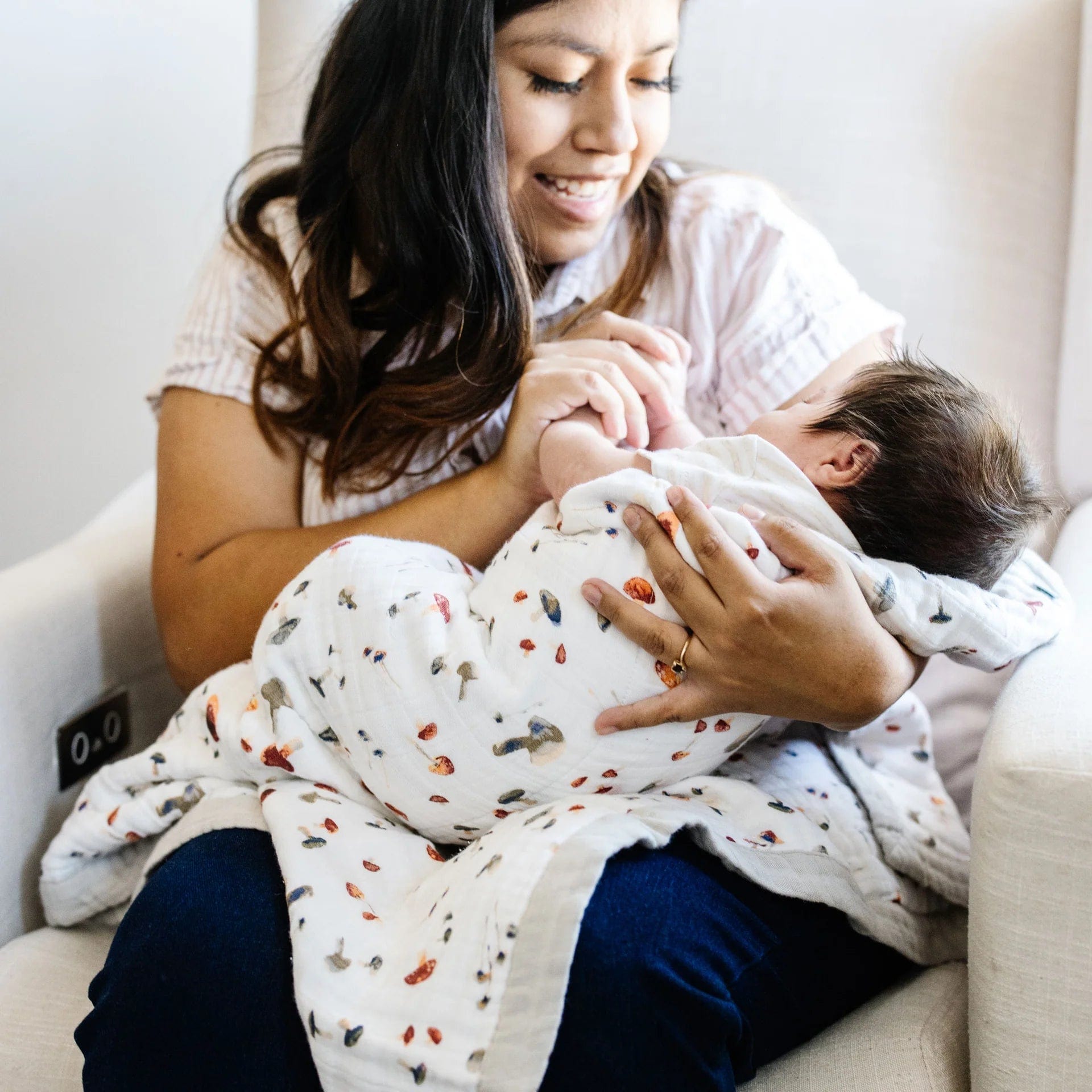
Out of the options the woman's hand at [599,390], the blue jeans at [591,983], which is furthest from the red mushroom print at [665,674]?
the woman's hand at [599,390]

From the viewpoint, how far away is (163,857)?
0.84 metres

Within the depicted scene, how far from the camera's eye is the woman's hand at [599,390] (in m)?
0.93

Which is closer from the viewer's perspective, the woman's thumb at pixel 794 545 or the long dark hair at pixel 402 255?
the woman's thumb at pixel 794 545

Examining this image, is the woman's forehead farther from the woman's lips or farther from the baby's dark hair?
the baby's dark hair

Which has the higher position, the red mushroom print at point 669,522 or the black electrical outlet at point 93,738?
the red mushroom print at point 669,522

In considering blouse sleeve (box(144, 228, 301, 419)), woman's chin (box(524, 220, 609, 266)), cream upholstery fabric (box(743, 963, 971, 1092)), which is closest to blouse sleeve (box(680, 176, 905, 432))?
woman's chin (box(524, 220, 609, 266))

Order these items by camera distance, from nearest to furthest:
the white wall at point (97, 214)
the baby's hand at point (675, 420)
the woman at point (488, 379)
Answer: the woman at point (488, 379), the baby's hand at point (675, 420), the white wall at point (97, 214)

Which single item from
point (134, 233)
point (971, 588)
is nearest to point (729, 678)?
point (971, 588)

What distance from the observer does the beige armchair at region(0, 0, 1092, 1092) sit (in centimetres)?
94

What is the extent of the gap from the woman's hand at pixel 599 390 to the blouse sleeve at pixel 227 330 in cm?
28

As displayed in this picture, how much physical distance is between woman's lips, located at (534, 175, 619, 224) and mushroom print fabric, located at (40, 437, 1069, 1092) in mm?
363

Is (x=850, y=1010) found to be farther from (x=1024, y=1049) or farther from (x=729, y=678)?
(x=729, y=678)

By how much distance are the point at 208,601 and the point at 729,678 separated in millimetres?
517

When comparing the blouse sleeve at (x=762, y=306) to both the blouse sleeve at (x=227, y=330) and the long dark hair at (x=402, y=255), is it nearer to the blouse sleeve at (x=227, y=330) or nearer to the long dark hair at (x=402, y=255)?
the long dark hair at (x=402, y=255)
